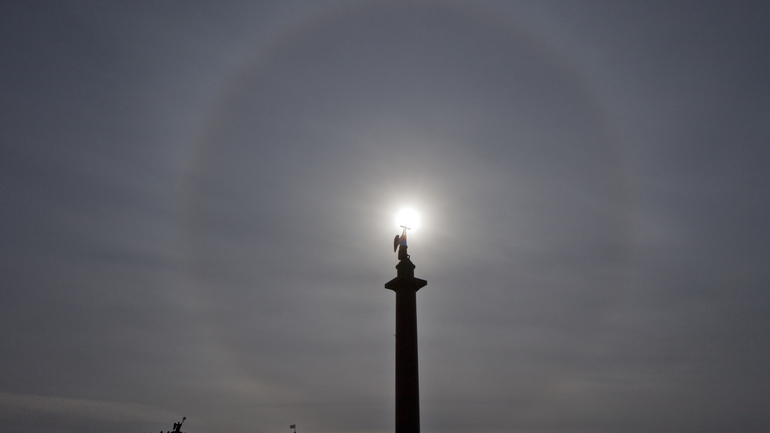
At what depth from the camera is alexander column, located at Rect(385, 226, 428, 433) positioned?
34062 mm

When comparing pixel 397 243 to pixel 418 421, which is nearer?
pixel 418 421

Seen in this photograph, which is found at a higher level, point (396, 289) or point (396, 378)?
point (396, 289)

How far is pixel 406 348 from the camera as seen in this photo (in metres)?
36.0

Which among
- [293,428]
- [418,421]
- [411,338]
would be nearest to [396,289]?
[411,338]

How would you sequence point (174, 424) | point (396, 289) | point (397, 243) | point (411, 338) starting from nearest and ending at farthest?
point (411, 338), point (396, 289), point (397, 243), point (174, 424)

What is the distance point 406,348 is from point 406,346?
0.13 meters

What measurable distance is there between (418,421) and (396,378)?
3.03 meters

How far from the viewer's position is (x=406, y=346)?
118 ft

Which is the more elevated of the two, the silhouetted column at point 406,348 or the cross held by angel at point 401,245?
the cross held by angel at point 401,245

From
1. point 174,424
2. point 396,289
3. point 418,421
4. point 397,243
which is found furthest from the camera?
point 174,424

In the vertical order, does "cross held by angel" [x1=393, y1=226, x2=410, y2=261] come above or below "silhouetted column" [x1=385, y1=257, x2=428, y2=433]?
above

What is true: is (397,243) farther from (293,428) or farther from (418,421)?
(293,428)

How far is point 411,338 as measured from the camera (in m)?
36.4

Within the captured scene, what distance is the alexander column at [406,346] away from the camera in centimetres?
3406
